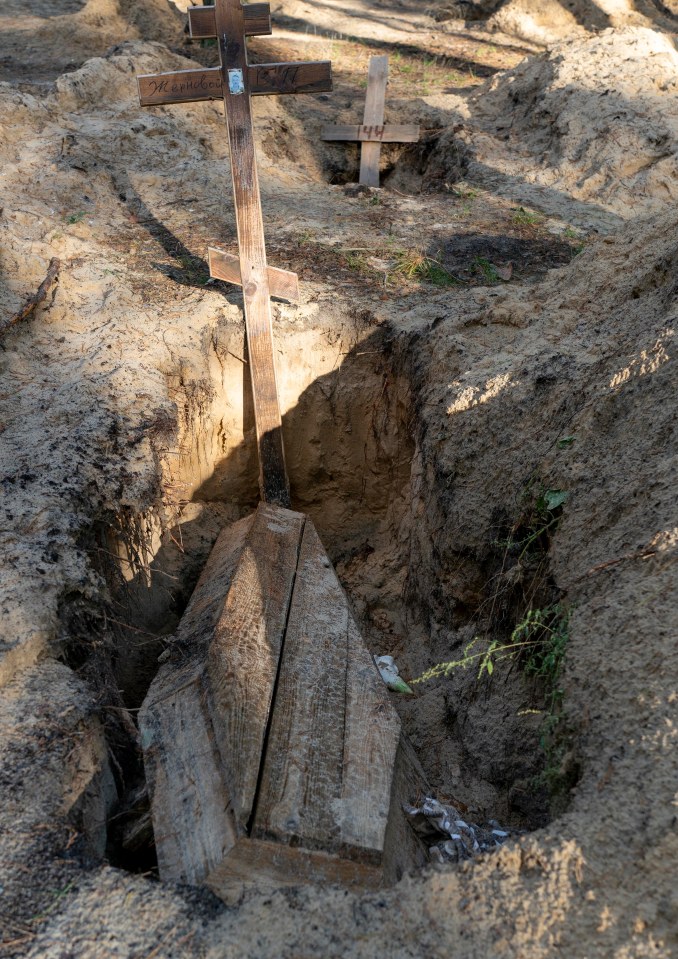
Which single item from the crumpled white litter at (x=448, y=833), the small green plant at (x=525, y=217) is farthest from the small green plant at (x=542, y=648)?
the small green plant at (x=525, y=217)

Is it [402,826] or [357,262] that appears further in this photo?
[357,262]

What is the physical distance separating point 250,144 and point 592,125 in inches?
158

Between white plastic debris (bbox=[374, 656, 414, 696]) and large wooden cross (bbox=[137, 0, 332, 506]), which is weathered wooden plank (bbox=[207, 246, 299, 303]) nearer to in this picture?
large wooden cross (bbox=[137, 0, 332, 506])

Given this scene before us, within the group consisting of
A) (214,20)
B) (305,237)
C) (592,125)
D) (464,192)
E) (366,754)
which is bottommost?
(366,754)

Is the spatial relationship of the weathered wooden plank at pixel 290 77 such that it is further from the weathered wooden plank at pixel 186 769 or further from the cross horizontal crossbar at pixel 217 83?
the weathered wooden plank at pixel 186 769

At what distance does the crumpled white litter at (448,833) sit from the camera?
2709 mm

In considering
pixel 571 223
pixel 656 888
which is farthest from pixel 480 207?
pixel 656 888

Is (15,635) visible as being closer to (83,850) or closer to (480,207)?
(83,850)

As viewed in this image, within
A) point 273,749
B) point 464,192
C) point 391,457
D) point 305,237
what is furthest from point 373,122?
point 273,749

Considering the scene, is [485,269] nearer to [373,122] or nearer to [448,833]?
[373,122]

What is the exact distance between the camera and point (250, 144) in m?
4.49

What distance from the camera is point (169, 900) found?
205 centimetres

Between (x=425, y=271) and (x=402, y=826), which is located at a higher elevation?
(x=425, y=271)

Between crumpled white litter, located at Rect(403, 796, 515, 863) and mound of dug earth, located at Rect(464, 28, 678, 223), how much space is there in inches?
207
